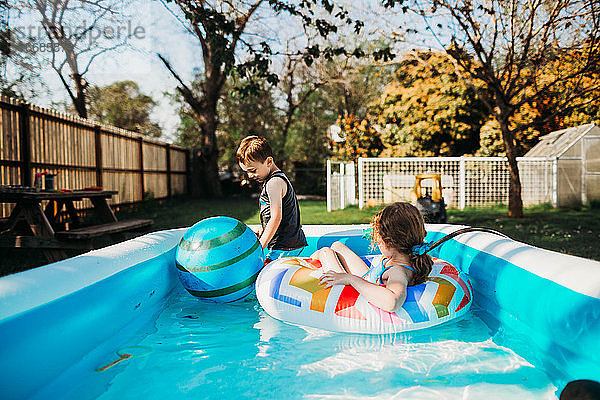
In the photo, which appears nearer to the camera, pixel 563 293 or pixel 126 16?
pixel 563 293

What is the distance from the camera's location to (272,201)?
3.40 meters

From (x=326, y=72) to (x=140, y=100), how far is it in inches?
549

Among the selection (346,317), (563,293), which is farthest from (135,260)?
(563,293)

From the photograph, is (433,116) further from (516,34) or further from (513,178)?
(513,178)

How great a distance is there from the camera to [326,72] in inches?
811

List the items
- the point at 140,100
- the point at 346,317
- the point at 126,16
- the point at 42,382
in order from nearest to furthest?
the point at 42,382 → the point at 346,317 → the point at 126,16 → the point at 140,100

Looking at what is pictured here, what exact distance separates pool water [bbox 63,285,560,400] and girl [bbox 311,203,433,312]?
295mm

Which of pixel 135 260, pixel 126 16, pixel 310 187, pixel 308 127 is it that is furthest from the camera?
pixel 308 127

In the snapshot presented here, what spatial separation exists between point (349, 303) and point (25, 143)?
21.0 ft

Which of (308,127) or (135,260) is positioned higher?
(308,127)

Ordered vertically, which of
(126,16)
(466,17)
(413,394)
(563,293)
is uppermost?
(126,16)

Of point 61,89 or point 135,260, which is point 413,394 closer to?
point 135,260

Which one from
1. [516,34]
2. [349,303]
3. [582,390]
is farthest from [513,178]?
[582,390]

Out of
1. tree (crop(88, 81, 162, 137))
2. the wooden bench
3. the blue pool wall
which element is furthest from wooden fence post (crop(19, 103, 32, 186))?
tree (crop(88, 81, 162, 137))
